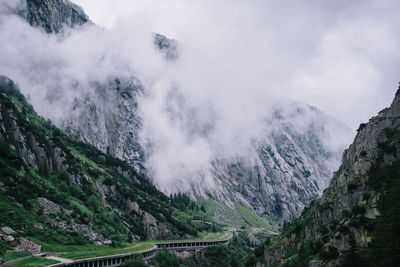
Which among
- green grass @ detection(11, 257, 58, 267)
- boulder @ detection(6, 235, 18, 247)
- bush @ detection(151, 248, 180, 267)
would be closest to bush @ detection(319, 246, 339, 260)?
green grass @ detection(11, 257, 58, 267)

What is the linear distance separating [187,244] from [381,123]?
107 metres

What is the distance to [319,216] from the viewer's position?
311ft

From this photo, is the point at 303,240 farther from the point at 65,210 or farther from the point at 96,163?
the point at 96,163

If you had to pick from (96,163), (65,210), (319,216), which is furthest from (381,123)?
(96,163)

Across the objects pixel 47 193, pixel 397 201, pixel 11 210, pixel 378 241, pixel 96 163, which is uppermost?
pixel 96 163

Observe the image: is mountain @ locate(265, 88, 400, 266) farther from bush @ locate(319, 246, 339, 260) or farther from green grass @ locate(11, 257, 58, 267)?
green grass @ locate(11, 257, 58, 267)

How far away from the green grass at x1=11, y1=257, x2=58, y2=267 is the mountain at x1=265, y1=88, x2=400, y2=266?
49080 millimetres

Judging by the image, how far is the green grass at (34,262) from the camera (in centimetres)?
6378

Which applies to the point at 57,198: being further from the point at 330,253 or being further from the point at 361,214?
the point at 361,214

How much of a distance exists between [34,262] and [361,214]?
61.2m

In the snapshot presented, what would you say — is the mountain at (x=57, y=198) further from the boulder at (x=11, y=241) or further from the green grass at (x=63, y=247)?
the green grass at (x=63, y=247)

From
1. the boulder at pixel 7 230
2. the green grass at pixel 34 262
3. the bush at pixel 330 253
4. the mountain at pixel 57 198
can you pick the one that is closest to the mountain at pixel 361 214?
the bush at pixel 330 253

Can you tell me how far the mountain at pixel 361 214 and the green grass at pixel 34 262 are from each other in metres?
49.1

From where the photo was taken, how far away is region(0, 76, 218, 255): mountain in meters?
90.0
